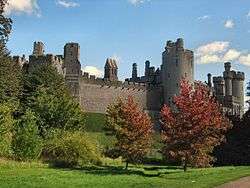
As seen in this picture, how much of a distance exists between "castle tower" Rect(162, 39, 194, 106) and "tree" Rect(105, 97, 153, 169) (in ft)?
157

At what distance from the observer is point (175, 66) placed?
301 ft

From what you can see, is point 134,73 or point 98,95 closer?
point 98,95

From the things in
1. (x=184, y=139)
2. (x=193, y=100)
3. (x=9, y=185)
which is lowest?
(x=9, y=185)

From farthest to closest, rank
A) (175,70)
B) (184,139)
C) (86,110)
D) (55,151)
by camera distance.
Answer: (175,70)
(86,110)
(55,151)
(184,139)

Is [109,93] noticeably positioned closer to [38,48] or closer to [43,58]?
A: [38,48]

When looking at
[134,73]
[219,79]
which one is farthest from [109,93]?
[219,79]

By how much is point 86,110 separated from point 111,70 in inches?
583

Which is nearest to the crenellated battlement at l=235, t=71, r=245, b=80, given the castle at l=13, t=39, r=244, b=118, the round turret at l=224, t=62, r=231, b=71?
the castle at l=13, t=39, r=244, b=118

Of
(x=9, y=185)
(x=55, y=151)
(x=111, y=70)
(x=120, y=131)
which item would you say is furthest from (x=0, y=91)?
(x=111, y=70)

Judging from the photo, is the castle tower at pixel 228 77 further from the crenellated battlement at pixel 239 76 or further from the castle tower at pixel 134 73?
the castle tower at pixel 134 73

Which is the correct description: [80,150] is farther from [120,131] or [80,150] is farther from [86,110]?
→ [86,110]

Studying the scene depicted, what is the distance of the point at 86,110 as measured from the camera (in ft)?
263

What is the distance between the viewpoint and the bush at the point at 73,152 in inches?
1710

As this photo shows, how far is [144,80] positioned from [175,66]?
1270 centimetres
